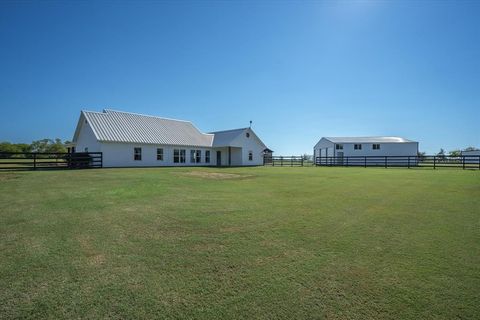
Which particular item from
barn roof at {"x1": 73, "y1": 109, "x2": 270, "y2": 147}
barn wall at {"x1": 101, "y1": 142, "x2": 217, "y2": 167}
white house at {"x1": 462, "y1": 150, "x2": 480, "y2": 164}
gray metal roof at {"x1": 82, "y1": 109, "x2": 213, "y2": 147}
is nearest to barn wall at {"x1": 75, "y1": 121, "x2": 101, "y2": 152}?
barn roof at {"x1": 73, "y1": 109, "x2": 270, "y2": 147}

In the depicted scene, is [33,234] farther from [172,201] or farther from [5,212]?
[172,201]

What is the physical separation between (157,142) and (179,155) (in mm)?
3333

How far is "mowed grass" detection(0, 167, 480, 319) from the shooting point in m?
2.52

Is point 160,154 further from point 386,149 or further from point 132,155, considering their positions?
point 386,149

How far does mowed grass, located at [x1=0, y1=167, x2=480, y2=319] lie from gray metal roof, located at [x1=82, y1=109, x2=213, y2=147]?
2031 cm

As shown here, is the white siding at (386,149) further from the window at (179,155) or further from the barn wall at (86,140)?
the barn wall at (86,140)

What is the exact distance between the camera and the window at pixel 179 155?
29.6 meters

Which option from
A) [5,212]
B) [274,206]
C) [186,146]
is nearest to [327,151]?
[186,146]

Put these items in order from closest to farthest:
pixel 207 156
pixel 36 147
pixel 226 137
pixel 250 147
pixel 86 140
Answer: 1. pixel 86 140
2. pixel 207 156
3. pixel 226 137
4. pixel 250 147
5. pixel 36 147

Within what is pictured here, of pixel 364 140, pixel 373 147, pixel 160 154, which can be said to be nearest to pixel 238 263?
pixel 160 154

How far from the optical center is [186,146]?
3028 cm

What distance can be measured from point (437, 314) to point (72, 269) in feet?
12.9

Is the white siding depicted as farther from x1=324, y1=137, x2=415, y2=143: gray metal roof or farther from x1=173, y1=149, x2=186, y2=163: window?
x1=173, y1=149, x2=186, y2=163: window

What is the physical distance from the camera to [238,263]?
3.42 m
